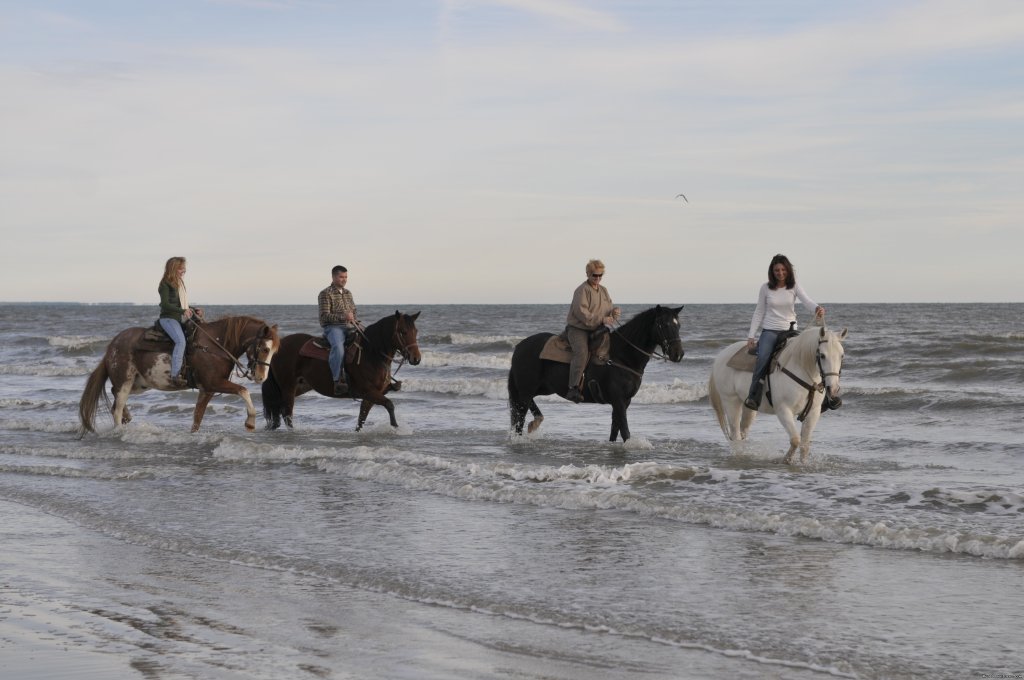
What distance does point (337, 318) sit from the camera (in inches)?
573

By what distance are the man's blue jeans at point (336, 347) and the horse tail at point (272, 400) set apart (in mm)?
1294

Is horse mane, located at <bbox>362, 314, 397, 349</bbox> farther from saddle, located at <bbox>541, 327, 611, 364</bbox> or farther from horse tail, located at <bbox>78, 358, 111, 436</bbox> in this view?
horse tail, located at <bbox>78, 358, 111, 436</bbox>

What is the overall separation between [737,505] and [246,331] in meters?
8.21

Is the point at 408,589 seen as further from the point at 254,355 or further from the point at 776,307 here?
the point at 254,355

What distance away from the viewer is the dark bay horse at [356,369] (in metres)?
14.3

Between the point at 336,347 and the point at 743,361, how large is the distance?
5.63 metres

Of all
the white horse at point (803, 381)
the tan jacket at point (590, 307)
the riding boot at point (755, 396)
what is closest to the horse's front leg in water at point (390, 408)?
the tan jacket at point (590, 307)

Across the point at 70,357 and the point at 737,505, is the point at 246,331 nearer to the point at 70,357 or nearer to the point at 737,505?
the point at 737,505

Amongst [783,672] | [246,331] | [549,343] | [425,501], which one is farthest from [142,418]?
[783,672]

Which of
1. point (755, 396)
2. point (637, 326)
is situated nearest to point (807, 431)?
point (755, 396)

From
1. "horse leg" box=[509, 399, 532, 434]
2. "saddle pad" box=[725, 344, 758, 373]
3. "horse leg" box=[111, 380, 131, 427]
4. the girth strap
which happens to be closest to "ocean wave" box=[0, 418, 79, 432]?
"horse leg" box=[111, 380, 131, 427]

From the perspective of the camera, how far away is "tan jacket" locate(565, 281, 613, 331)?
12891 millimetres

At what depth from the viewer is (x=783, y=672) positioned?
191 inches

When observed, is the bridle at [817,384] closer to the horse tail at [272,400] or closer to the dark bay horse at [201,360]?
the dark bay horse at [201,360]
